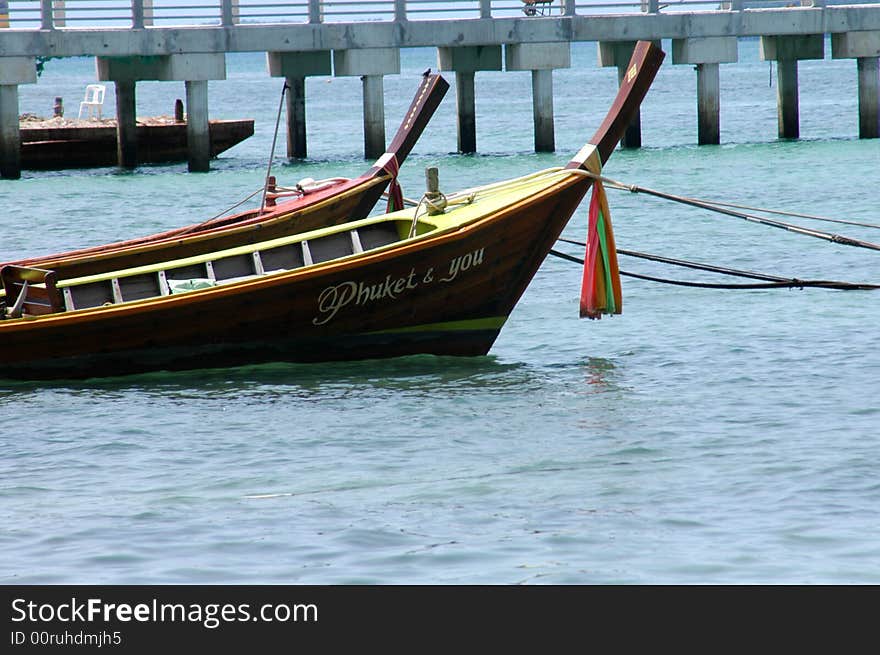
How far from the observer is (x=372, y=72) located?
33312 millimetres

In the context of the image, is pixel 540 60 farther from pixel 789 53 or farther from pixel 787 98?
pixel 787 98

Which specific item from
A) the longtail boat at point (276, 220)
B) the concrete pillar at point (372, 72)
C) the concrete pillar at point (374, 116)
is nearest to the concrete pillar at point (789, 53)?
the concrete pillar at point (372, 72)

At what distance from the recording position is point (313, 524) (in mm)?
9023

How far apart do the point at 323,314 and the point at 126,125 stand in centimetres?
2359

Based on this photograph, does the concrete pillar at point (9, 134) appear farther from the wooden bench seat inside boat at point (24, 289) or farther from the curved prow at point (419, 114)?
the wooden bench seat inside boat at point (24, 289)

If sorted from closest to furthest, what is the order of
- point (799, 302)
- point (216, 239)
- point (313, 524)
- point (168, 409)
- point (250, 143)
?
1. point (313, 524)
2. point (168, 409)
3. point (216, 239)
4. point (799, 302)
5. point (250, 143)

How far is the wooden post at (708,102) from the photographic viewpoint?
35.3m

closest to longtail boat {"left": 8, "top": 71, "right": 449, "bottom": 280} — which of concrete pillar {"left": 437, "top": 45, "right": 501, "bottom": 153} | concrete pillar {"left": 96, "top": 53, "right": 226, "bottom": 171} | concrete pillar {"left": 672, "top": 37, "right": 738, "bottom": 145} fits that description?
concrete pillar {"left": 96, "top": 53, "right": 226, "bottom": 171}

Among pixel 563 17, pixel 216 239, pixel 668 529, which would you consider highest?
pixel 563 17

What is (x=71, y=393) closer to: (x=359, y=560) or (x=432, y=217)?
(x=432, y=217)

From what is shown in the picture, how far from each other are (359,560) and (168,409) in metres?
4.38

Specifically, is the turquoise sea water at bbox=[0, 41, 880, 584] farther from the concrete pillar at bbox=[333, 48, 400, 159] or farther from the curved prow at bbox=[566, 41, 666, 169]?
the concrete pillar at bbox=[333, 48, 400, 159]

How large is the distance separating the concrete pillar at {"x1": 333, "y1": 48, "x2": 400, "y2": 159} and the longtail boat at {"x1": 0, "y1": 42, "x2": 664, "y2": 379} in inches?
779
